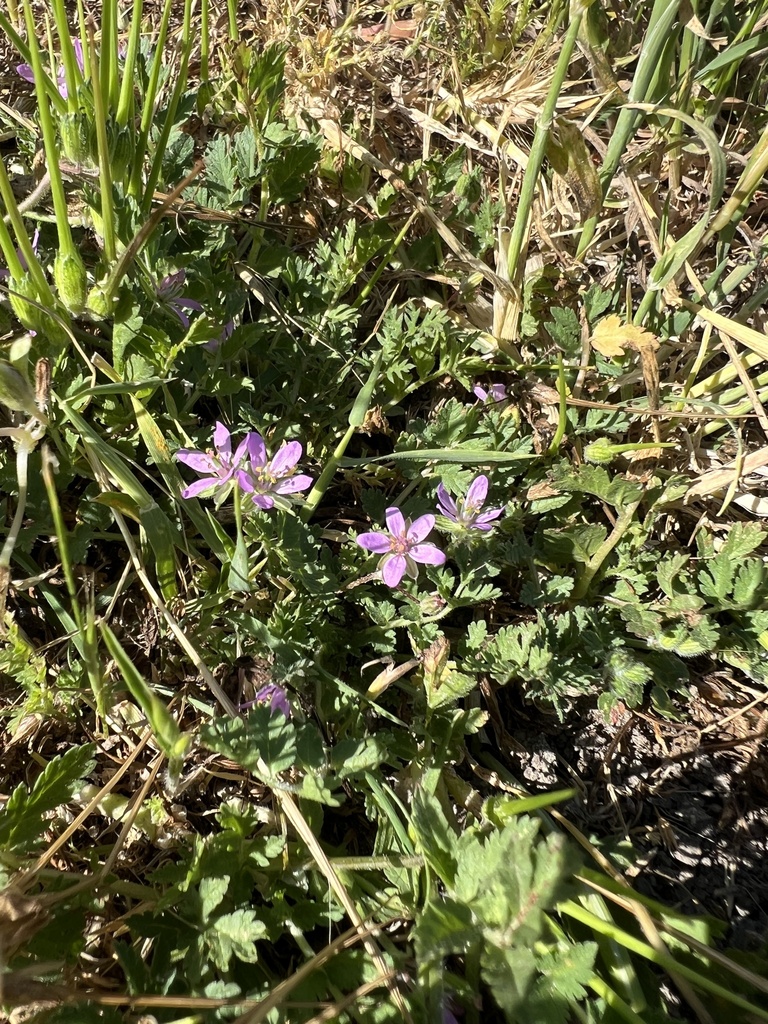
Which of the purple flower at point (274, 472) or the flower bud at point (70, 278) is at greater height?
the flower bud at point (70, 278)

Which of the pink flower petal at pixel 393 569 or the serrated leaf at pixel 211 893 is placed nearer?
the serrated leaf at pixel 211 893

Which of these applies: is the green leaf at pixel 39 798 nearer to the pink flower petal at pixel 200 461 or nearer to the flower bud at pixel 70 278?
the pink flower petal at pixel 200 461

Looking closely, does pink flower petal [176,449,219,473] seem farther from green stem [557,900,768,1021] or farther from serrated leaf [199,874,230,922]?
green stem [557,900,768,1021]

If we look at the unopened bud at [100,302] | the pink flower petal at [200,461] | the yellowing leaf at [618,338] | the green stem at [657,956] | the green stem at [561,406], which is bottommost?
the green stem at [657,956]

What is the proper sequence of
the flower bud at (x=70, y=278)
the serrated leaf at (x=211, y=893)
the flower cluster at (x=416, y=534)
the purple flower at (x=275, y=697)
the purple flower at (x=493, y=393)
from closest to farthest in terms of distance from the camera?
the serrated leaf at (x=211, y=893) → the flower bud at (x=70, y=278) → the purple flower at (x=275, y=697) → the flower cluster at (x=416, y=534) → the purple flower at (x=493, y=393)

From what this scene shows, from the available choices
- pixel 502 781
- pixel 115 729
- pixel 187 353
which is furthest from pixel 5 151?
pixel 502 781

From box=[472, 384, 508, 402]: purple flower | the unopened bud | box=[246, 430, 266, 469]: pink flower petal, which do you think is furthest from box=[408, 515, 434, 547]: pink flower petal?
the unopened bud

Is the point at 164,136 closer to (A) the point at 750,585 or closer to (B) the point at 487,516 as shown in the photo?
(B) the point at 487,516

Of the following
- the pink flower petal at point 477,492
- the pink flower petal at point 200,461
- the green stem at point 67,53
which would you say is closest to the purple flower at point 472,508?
the pink flower petal at point 477,492

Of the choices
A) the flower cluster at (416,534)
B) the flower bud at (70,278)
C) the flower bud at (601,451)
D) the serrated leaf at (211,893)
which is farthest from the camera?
the flower bud at (601,451)
